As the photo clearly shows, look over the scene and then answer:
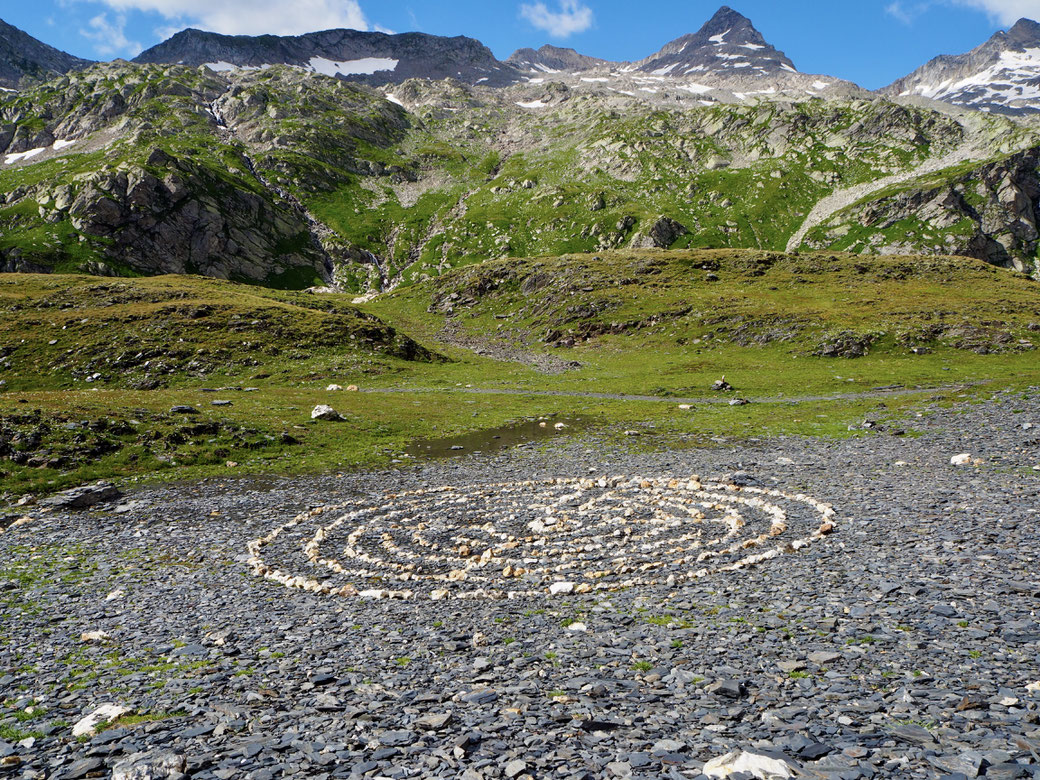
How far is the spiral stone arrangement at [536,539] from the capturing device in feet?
51.2

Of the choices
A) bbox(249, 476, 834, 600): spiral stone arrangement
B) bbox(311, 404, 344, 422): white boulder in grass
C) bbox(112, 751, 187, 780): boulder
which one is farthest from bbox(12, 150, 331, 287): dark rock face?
bbox(112, 751, 187, 780): boulder

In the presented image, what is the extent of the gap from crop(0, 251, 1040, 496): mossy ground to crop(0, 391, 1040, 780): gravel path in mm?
13393

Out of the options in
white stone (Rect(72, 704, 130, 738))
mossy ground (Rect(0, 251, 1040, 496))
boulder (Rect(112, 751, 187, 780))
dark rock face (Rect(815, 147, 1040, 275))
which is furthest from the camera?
dark rock face (Rect(815, 147, 1040, 275))

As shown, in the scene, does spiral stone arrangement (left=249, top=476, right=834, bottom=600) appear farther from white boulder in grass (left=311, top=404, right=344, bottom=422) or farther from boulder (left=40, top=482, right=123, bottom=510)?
white boulder in grass (left=311, top=404, right=344, bottom=422)

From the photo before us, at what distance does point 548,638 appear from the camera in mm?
11781

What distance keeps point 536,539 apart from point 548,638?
7532mm

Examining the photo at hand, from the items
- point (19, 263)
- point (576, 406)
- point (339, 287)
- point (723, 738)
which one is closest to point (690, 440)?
point (576, 406)

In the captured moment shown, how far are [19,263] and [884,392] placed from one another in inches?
7998

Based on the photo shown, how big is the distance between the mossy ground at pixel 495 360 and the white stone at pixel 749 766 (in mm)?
29271

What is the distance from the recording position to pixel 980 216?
185875 millimetres

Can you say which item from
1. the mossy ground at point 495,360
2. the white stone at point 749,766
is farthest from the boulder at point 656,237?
the white stone at point 749,766

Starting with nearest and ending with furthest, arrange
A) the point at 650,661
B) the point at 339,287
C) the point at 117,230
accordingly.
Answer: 1. the point at 650,661
2. the point at 117,230
3. the point at 339,287

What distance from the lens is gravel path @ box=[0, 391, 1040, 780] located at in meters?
7.97

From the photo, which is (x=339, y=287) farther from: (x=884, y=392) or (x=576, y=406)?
(x=884, y=392)
